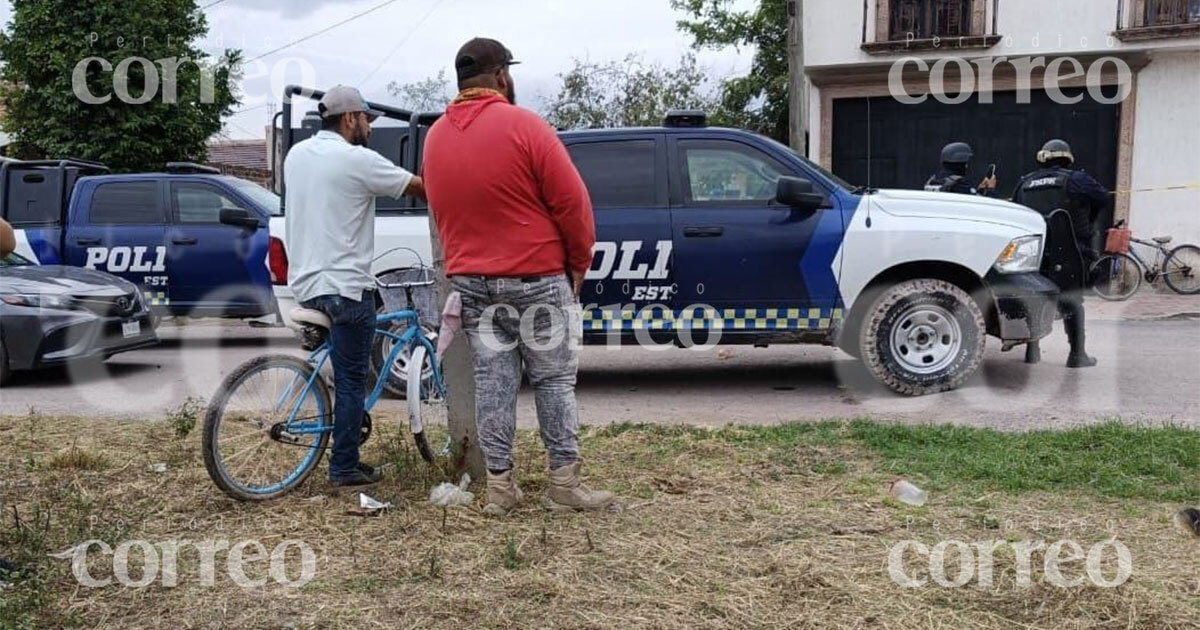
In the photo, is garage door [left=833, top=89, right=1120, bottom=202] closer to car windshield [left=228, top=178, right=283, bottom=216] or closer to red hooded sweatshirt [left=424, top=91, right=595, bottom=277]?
car windshield [left=228, top=178, right=283, bottom=216]

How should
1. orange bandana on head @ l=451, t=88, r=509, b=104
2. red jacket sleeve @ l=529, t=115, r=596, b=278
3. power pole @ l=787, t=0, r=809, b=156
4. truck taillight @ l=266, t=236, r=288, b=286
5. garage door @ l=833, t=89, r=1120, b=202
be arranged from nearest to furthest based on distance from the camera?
red jacket sleeve @ l=529, t=115, r=596, b=278, orange bandana on head @ l=451, t=88, r=509, b=104, truck taillight @ l=266, t=236, r=288, b=286, power pole @ l=787, t=0, r=809, b=156, garage door @ l=833, t=89, r=1120, b=202

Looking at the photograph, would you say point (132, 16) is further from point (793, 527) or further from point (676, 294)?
point (793, 527)

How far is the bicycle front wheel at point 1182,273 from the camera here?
14281 millimetres

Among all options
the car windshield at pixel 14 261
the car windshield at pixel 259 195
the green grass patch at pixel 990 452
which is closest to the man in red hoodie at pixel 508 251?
the green grass patch at pixel 990 452

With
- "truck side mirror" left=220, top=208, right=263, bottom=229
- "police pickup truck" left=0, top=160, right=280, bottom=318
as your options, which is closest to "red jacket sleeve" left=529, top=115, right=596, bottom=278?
"truck side mirror" left=220, top=208, right=263, bottom=229

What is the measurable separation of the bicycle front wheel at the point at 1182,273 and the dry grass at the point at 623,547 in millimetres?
11241

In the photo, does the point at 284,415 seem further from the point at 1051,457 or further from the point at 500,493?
the point at 1051,457

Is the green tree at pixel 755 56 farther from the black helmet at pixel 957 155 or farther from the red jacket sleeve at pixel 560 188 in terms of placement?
the red jacket sleeve at pixel 560 188

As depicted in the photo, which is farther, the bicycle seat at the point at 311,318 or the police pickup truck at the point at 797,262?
the police pickup truck at the point at 797,262

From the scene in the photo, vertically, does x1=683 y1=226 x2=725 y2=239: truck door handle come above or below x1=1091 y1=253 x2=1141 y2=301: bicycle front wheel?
above

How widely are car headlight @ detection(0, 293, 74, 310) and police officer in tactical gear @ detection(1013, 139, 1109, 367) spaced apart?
777cm

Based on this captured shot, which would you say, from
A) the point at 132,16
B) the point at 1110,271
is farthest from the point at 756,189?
the point at 132,16

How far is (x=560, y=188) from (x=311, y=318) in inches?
51.8

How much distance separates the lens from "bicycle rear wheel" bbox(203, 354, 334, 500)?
172 inches
